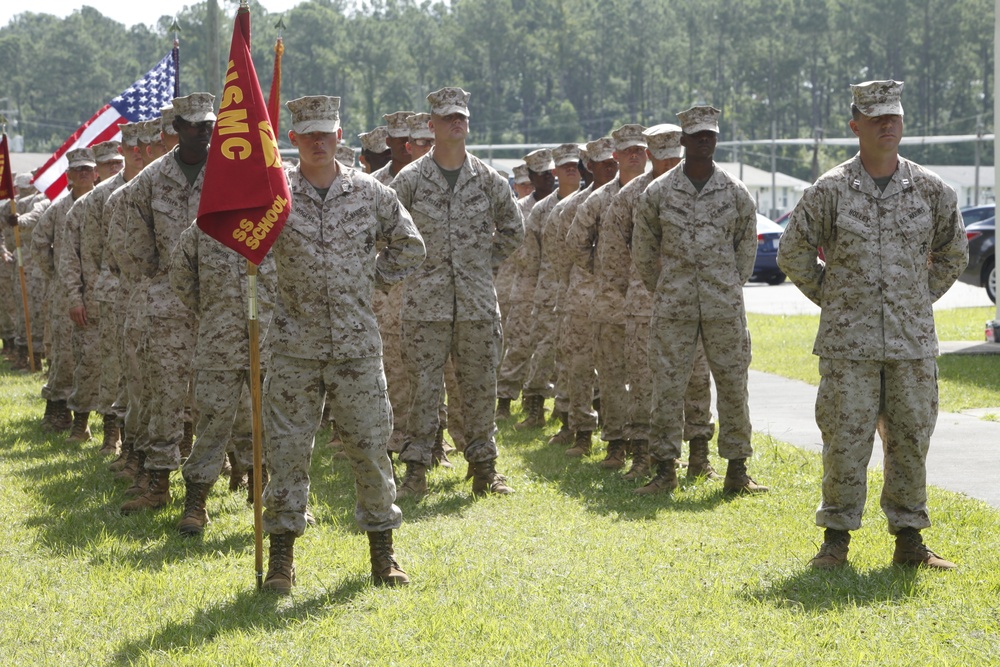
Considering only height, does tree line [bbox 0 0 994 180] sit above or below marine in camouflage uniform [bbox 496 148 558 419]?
above

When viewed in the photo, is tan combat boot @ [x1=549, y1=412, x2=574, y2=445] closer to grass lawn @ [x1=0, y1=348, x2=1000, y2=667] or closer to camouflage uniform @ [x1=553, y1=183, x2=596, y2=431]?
camouflage uniform @ [x1=553, y1=183, x2=596, y2=431]

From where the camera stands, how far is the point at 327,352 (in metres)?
7.02

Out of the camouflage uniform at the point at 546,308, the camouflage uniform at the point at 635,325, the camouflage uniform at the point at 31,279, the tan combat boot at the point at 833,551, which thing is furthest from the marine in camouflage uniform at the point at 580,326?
the camouflage uniform at the point at 31,279

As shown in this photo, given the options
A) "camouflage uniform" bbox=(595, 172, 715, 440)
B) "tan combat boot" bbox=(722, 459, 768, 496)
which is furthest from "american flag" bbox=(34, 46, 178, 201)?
"tan combat boot" bbox=(722, 459, 768, 496)

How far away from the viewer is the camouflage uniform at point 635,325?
33.4 feet

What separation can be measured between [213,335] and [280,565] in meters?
1.72

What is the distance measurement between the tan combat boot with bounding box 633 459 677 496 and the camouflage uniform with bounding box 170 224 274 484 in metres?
2.88

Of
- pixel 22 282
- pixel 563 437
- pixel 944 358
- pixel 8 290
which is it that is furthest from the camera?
pixel 8 290

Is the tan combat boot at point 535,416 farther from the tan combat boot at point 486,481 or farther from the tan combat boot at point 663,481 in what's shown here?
the tan combat boot at point 663,481

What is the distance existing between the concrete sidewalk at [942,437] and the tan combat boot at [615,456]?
5.32 ft

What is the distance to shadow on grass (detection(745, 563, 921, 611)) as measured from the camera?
679 centimetres

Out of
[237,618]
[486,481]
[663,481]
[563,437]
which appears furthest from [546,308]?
[237,618]

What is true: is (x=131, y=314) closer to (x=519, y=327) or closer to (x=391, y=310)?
(x=391, y=310)

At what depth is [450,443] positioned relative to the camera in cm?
1250
